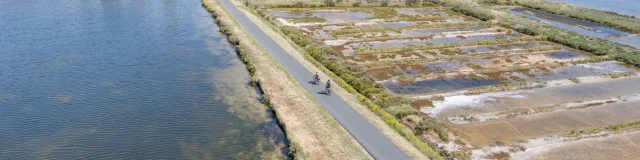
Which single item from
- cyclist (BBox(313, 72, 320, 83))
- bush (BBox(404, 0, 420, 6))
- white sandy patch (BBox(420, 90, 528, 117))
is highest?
cyclist (BBox(313, 72, 320, 83))

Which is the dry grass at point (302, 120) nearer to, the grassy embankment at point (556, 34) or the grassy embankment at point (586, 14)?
the grassy embankment at point (556, 34)

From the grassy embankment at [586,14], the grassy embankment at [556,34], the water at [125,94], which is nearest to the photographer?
the water at [125,94]

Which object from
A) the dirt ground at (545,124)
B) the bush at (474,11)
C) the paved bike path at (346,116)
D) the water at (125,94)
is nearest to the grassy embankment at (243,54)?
the water at (125,94)

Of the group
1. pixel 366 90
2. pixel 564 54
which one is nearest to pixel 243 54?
pixel 366 90

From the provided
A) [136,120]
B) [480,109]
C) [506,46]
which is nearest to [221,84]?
[136,120]

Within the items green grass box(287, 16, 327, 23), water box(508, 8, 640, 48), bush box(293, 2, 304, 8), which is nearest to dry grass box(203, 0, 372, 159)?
green grass box(287, 16, 327, 23)

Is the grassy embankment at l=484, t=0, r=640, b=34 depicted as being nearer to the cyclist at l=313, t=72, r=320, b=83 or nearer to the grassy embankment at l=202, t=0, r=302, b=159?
the cyclist at l=313, t=72, r=320, b=83

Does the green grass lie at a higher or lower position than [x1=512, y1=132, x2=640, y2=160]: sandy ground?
lower

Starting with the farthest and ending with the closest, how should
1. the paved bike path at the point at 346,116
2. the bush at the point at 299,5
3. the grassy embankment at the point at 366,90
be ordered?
the bush at the point at 299,5, the grassy embankment at the point at 366,90, the paved bike path at the point at 346,116
